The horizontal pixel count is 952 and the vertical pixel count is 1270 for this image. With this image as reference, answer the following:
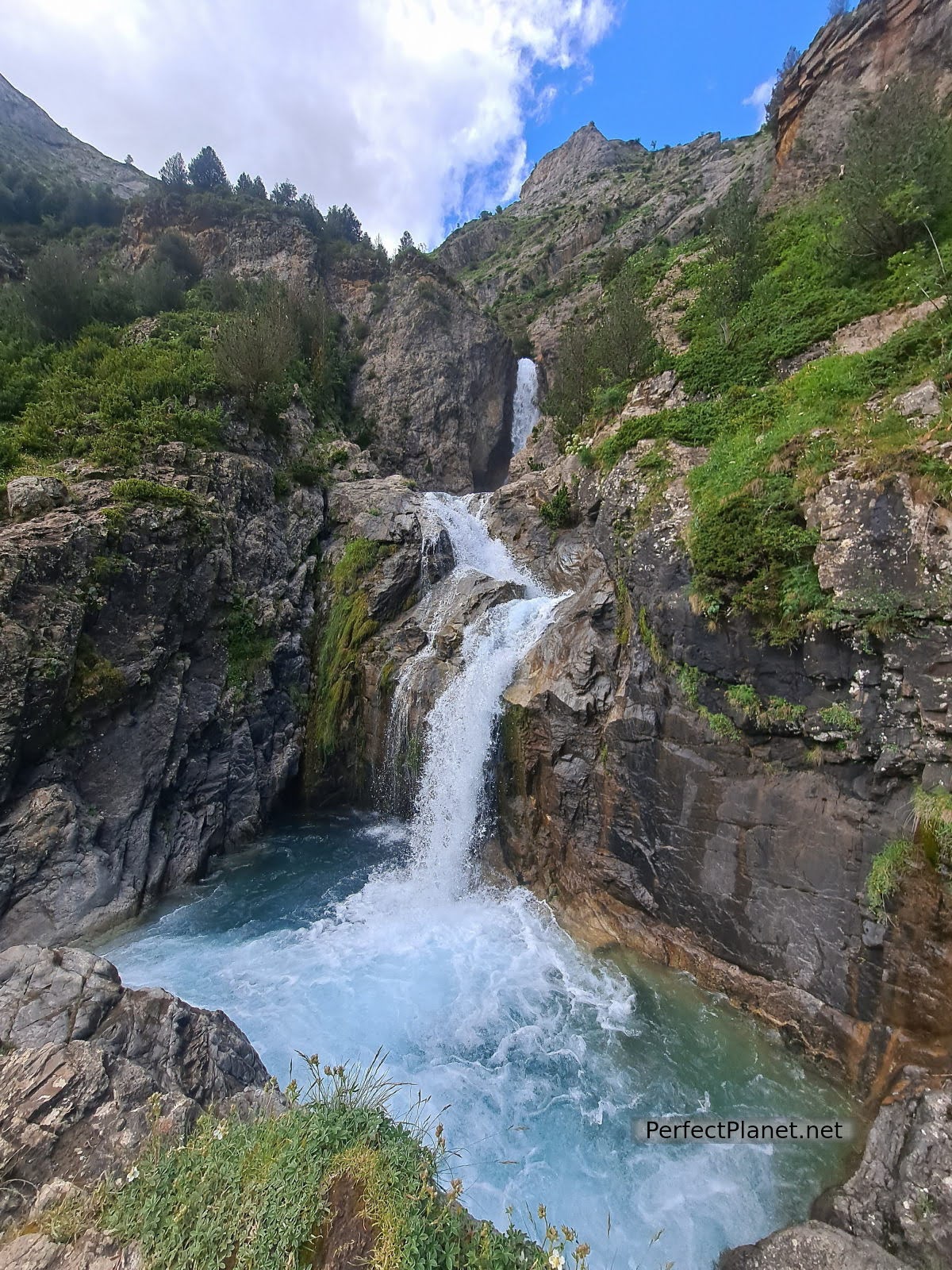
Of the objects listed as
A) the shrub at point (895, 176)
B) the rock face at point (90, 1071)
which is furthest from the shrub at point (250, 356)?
the rock face at point (90, 1071)

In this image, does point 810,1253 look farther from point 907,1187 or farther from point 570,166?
point 570,166

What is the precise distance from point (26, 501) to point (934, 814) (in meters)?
19.4

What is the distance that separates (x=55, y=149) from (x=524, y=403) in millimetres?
71842

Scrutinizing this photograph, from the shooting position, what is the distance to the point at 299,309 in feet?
105

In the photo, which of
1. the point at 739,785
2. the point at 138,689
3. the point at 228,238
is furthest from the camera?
the point at 228,238

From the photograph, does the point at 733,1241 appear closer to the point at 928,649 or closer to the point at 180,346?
the point at 928,649

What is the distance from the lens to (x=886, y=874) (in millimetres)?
7816

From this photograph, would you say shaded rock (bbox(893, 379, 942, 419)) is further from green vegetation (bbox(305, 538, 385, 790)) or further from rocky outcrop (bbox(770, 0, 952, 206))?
rocky outcrop (bbox(770, 0, 952, 206))

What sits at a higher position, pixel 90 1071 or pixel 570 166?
pixel 570 166

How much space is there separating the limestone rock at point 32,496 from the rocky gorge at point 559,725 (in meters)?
0.07

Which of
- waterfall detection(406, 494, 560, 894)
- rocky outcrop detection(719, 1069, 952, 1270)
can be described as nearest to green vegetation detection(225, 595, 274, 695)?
waterfall detection(406, 494, 560, 894)

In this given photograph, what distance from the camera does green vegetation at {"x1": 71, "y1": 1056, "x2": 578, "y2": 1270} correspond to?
11.5ft

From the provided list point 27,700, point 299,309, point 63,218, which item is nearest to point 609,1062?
point 27,700

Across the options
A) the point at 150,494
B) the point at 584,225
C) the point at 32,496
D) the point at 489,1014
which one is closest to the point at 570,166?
the point at 584,225
